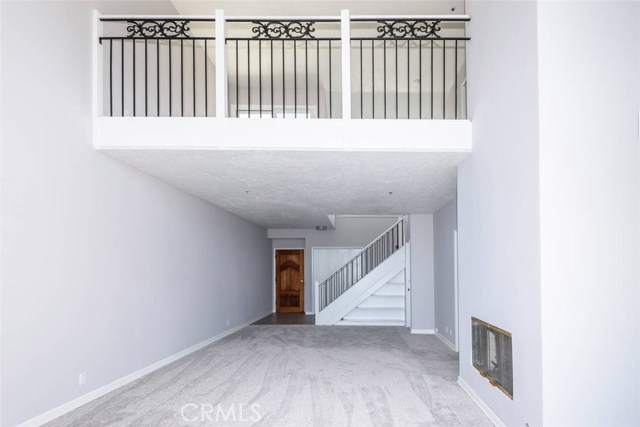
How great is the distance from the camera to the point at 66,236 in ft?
12.7

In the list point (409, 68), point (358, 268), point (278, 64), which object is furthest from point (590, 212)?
point (358, 268)

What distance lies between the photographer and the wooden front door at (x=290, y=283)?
526 inches

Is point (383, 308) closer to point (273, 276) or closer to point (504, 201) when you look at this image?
point (273, 276)

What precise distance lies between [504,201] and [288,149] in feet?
6.51

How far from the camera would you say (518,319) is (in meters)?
3.13

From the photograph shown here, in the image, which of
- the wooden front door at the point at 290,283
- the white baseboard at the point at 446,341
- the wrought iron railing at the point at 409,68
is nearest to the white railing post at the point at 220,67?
the wrought iron railing at the point at 409,68

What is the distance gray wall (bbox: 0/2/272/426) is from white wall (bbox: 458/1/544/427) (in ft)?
11.6

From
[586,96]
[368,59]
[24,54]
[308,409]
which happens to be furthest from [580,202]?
[368,59]

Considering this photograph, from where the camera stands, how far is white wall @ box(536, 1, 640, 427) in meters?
2.71

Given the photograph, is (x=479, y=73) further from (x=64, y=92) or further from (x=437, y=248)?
(x=437, y=248)

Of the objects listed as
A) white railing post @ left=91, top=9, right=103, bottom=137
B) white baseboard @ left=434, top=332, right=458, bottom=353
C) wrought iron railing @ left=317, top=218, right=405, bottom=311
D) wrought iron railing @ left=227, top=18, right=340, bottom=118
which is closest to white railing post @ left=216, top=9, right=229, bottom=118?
white railing post @ left=91, top=9, right=103, bottom=137

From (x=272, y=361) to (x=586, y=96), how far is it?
194 inches

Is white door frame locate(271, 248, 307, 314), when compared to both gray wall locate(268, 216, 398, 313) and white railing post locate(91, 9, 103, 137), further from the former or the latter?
white railing post locate(91, 9, 103, 137)

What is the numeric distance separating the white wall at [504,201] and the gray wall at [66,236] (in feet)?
11.6
